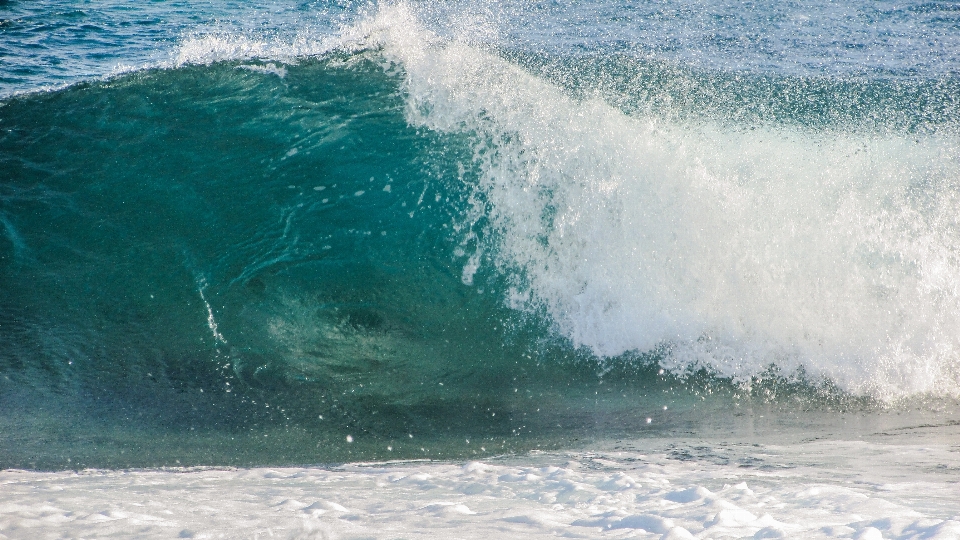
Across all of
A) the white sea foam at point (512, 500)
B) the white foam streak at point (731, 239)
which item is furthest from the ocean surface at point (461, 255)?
the white sea foam at point (512, 500)

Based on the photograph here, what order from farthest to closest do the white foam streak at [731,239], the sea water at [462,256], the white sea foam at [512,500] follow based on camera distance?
the white foam streak at [731,239] → the sea water at [462,256] → the white sea foam at [512,500]

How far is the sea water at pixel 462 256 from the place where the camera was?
400 centimetres

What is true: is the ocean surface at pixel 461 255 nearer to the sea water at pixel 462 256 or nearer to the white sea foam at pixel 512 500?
the sea water at pixel 462 256

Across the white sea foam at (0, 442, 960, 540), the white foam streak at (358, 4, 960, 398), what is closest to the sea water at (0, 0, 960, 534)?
the white foam streak at (358, 4, 960, 398)

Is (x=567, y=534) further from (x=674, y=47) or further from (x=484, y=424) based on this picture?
(x=674, y=47)

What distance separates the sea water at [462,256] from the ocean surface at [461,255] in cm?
2

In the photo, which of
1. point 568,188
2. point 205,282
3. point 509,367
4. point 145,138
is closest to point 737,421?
point 509,367

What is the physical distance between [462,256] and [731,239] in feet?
6.61

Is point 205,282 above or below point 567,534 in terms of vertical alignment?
above

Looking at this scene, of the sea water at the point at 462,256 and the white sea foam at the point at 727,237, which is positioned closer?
the sea water at the point at 462,256

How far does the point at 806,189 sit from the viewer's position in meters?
5.02

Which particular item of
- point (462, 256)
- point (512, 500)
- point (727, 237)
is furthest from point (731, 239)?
point (512, 500)

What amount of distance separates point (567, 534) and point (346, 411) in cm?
217

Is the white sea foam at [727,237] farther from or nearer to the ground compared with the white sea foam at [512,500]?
farther from the ground
